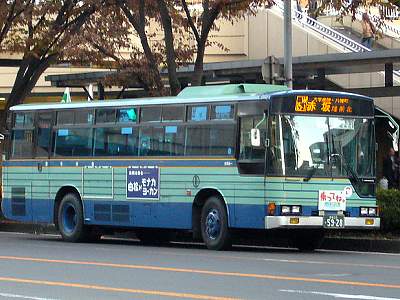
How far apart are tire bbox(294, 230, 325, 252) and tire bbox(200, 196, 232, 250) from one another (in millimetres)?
1700

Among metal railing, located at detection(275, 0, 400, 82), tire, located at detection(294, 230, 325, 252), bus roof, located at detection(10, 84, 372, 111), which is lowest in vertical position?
tire, located at detection(294, 230, 325, 252)

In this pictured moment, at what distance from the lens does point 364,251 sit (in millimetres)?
20031

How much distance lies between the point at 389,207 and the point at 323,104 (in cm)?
285

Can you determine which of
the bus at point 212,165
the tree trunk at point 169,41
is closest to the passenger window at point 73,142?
the bus at point 212,165

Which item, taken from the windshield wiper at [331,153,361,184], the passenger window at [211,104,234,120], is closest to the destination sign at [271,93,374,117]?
the windshield wiper at [331,153,361,184]

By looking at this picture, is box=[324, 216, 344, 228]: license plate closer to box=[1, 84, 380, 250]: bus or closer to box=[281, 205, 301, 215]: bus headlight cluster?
box=[1, 84, 380, 250]: bus

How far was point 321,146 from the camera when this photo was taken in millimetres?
18750

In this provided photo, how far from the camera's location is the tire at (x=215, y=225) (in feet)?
62.8

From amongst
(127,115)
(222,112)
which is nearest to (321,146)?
(222,112)

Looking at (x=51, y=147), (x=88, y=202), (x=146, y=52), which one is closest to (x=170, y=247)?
(x=88, y=202)

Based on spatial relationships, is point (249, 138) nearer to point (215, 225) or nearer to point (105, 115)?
point (215, 225)

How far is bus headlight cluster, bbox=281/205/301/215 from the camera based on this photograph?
60.1 ft

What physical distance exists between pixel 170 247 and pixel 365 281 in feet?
27.8

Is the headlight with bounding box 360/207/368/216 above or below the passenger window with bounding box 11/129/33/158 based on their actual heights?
below
